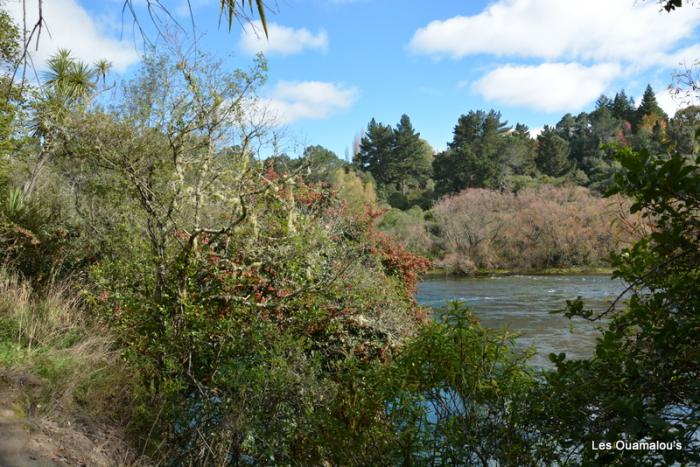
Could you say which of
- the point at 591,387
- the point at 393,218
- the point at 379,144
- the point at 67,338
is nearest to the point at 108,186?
the point at 67,338

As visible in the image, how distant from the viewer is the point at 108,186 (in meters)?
9.76

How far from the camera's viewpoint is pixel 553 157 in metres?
52.2

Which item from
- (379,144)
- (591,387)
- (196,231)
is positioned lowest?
(591,387)

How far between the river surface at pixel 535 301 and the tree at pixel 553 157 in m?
23.2

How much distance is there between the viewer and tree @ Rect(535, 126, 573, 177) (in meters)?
51.9

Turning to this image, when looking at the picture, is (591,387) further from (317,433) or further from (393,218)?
(393,218)

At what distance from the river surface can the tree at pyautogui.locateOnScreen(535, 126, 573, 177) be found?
23.2m

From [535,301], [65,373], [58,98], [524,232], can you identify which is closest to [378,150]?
[524,232]

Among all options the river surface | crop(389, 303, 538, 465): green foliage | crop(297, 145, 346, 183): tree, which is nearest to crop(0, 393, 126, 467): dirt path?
crop(389, 303, 538, 465): green foliage

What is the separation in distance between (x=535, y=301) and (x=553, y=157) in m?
35.0

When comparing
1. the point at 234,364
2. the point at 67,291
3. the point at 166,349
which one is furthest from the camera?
the point at 67,291

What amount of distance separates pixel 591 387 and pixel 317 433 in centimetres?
194

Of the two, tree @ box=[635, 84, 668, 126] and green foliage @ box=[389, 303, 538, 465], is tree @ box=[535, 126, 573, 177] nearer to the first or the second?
tree @ box=[635, 84, 668, 126]

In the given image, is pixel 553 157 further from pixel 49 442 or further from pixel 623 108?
pixel 49 442
